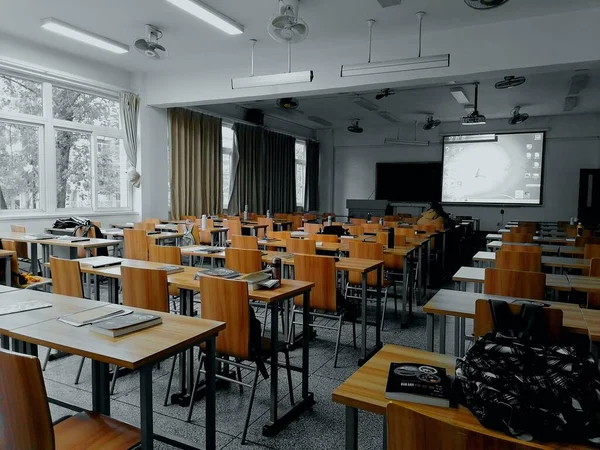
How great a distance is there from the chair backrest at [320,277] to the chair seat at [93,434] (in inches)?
75.3

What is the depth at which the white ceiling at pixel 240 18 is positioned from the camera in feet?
17.6

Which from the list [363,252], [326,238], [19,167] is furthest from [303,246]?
[19,167]

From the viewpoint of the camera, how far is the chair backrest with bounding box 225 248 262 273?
3.69 m

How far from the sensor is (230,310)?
94.1 inches

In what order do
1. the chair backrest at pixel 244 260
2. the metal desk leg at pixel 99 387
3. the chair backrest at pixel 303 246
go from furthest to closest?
1. the chair backrest at pixel 303 246
2. the chair backrest at pixel 244 260
3. the metal desk leg at pixel 99 387

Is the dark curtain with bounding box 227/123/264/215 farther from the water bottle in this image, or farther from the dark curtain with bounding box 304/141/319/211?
the water bottle

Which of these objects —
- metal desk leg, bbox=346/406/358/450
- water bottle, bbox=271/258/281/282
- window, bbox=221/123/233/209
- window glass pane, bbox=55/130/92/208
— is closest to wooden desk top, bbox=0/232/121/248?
window glass pane, bbox=55/130/92/208

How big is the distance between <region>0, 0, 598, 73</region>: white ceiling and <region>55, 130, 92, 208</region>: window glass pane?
1.46 meters

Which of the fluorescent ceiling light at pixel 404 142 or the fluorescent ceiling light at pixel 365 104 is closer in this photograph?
the fluorescent ceiling light at pixel 365 104

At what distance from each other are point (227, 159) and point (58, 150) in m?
4.27

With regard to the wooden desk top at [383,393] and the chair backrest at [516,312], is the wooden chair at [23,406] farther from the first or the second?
the chair backrest at [516,312]

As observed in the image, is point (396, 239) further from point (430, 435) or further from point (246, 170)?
point (246, 170)

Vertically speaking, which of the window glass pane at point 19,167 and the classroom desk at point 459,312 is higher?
the window glass pane at point 19,167

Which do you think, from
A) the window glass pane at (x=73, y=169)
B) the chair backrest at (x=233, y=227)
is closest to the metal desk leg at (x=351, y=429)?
the chair backrest at (x=233, y=227)
